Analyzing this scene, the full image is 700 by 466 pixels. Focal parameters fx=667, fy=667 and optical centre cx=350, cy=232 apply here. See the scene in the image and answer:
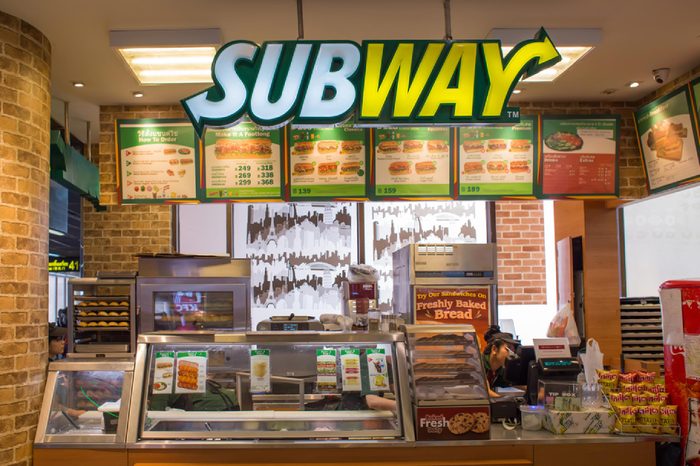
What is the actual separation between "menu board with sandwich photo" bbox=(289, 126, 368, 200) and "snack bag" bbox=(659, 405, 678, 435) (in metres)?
2.96

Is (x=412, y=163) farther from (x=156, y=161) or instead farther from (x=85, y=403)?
(x=85, y=403)

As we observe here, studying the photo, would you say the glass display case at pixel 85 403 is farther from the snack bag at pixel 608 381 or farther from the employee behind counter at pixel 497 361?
the snack bag at pixel 608 381

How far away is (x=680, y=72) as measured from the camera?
19.0 feet

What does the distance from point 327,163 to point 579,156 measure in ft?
7.50

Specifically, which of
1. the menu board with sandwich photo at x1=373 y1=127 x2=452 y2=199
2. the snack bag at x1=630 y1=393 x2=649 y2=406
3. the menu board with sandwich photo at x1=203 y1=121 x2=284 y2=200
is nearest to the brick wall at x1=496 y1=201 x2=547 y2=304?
the menu board with sandwich photo at x1=373 y1=127 x2=452 y2=199

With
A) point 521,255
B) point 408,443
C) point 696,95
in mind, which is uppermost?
point 696,95

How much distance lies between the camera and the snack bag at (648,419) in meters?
3.75

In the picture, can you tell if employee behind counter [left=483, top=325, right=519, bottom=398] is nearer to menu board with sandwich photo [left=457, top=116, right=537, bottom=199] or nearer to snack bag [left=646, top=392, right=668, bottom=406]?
snack bag [left=646, top=392, right=668, bottom=406]

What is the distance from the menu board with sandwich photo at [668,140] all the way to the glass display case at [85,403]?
4.61 m

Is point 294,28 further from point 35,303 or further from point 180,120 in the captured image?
point 35,303

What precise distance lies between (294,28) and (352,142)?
131cm

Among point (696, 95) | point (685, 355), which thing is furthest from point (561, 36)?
point (685, 355)

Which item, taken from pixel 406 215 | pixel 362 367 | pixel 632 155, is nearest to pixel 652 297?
pixel 632 155

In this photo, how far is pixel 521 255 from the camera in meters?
7.74
